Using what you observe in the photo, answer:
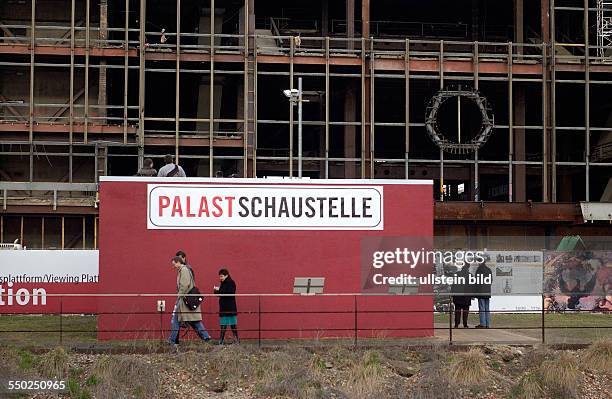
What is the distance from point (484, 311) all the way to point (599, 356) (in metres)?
4.06

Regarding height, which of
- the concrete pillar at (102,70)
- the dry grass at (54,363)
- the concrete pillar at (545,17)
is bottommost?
the dry grass at (54,363)

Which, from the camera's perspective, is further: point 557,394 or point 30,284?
point 30,284

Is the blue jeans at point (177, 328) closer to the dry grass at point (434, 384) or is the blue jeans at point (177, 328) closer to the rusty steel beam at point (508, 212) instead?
the dry grass at point (434, 384)

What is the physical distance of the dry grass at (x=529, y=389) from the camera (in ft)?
50.7

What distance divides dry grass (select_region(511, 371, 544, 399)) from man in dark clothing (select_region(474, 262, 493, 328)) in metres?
4.77

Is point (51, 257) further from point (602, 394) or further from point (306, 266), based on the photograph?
point (602, 394)

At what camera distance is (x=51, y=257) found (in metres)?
25.1

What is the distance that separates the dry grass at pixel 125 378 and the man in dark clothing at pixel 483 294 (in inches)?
342

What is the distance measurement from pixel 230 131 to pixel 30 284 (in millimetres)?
19358

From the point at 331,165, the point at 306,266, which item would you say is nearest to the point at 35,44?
the point at 331,165

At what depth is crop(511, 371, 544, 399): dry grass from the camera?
50.7 feet

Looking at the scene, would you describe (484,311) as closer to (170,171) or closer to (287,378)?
(287,378)

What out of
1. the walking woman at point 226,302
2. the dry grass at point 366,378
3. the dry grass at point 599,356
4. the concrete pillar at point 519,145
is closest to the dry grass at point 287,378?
the dry grass at point 366,378

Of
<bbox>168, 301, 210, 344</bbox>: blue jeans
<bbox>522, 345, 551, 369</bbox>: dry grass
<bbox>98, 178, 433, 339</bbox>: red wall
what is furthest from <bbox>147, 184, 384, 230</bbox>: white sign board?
<bbox>522, 345, 551, 369</bbox>: dry grass
